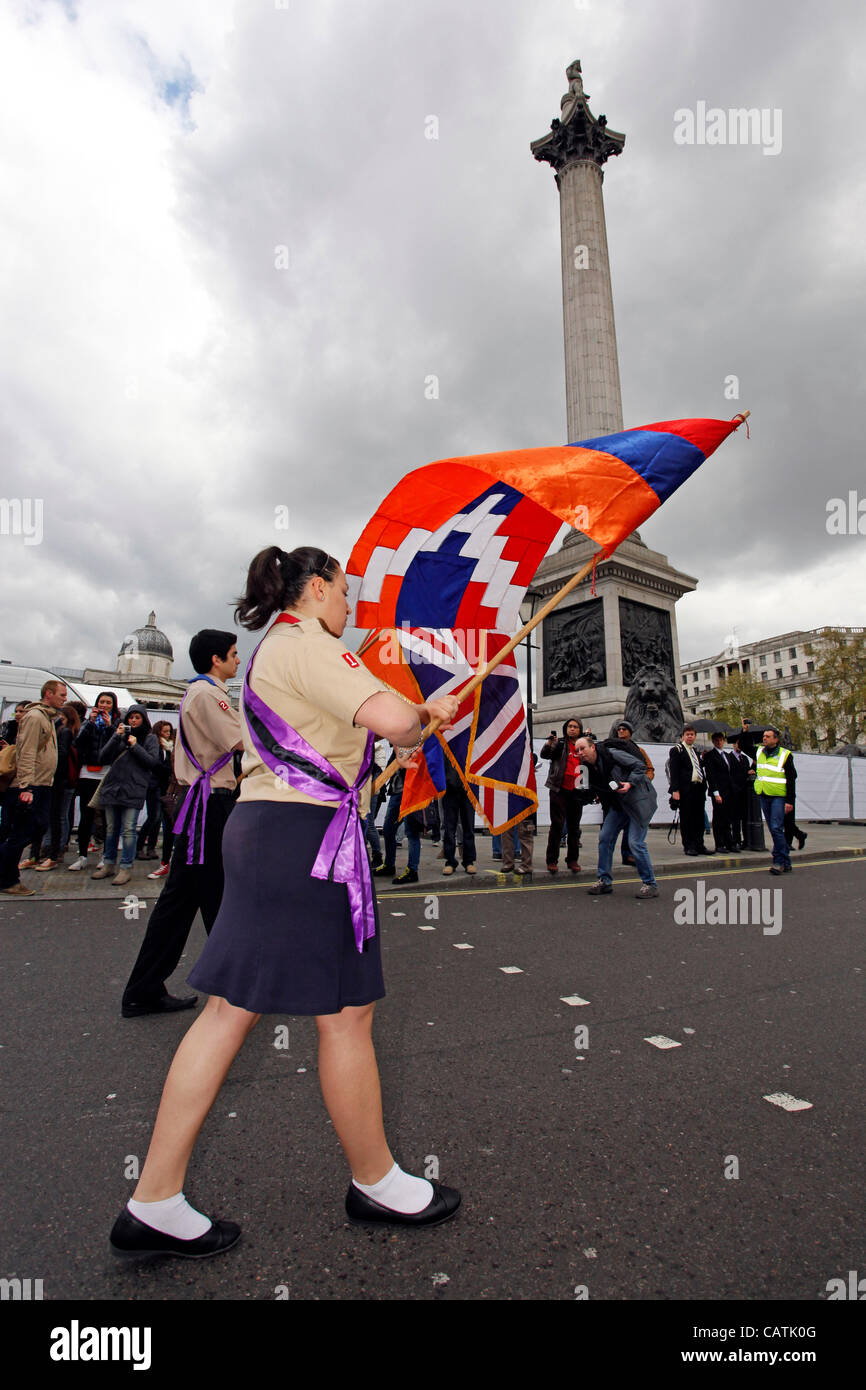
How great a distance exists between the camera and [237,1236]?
1863 millimetres

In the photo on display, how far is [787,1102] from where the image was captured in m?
2.78

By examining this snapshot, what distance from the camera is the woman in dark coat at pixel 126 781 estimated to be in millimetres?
7402

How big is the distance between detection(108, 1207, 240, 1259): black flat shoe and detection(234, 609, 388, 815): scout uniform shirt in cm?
105

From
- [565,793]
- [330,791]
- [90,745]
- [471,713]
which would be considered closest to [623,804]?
[565,793]

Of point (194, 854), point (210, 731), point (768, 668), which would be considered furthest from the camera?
point (768, 668)

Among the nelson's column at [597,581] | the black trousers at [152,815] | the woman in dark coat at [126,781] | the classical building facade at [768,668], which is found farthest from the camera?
the classical building facade at [768,668]

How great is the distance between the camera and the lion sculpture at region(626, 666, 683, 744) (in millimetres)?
17594

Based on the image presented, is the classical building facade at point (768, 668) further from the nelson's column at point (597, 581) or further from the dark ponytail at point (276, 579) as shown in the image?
the dark ponytail at point (276, 579)

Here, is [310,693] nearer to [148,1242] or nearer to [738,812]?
[148,1242]

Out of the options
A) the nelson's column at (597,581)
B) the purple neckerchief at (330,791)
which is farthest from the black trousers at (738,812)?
the purple neckerchief at (330,791)

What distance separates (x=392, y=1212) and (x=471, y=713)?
256cm

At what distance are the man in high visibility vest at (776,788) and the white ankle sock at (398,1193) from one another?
8.87 m

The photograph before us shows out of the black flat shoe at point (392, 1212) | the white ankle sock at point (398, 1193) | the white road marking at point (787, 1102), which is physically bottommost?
the white road marking at point (787, 1102)
